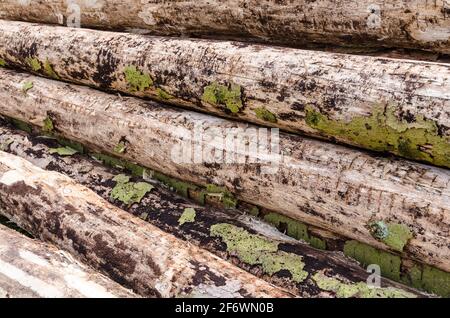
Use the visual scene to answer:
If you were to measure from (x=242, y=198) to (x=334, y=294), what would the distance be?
4.16 feet

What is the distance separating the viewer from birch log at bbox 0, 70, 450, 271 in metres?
3.25

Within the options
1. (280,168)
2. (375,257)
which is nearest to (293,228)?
(280,168)

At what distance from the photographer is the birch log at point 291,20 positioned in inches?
141

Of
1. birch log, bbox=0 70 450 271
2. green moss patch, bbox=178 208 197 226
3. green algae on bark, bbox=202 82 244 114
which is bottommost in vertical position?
green moss patch, bbox=178 208 197 226

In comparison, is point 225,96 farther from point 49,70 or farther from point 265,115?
point 49,70

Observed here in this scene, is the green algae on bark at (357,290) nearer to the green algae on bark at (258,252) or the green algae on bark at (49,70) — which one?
the green algae on bark at (258,252)

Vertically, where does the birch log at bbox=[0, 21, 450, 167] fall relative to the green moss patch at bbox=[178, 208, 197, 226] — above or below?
above

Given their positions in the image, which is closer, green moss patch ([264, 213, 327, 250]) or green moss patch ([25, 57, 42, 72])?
green moss patch ([264, 213, 327, 250])

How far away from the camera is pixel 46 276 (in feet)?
10.5

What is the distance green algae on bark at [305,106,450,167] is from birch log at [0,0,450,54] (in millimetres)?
808

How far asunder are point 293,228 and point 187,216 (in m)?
0.95

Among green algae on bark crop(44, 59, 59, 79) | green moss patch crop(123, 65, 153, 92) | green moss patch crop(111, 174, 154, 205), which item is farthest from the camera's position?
green algae on bark crop(44, 59, 59, 79)

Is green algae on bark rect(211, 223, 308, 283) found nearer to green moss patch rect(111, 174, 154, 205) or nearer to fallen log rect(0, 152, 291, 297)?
fallen log rect(0, 152, 291, 297)

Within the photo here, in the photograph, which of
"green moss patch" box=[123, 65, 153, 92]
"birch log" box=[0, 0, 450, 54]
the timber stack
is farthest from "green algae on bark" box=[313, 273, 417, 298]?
"green moss patch" box=[123, 65, 153, 92]
